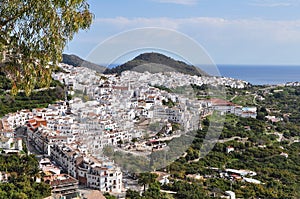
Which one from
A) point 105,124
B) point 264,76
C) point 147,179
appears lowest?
point 147,179

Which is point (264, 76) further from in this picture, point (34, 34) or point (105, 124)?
point (34, 34)

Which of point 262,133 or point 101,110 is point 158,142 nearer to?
point 101,110

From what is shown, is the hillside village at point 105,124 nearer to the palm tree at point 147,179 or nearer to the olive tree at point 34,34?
the palm tree at point 147,179

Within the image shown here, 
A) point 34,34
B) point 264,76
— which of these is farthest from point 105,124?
point 264,76

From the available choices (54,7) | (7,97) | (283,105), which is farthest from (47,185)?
(283,105)

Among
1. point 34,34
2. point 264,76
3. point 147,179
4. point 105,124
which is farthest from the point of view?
point 264,76

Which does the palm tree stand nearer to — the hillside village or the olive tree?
the hillside village
